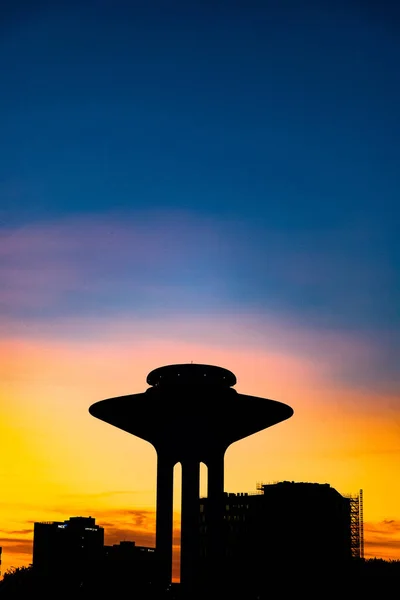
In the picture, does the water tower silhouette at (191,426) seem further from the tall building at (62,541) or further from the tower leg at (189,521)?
the tall building at (62,541)

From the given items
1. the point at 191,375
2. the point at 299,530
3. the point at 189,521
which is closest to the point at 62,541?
the point at 299,530

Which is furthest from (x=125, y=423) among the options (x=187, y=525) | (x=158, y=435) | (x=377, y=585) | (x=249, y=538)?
(x=249, y=538)

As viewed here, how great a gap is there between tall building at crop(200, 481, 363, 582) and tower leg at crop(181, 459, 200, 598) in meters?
40.8

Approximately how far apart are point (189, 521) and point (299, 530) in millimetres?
54955

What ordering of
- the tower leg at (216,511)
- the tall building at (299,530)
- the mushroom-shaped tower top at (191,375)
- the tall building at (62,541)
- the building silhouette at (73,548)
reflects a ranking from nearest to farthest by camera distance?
the mushroom-shaped tower top at (191,375)
the tower leg at (216,511)
the building silhouette at (73,548)
the tall building at (299,530)
the tall building at (62,541)

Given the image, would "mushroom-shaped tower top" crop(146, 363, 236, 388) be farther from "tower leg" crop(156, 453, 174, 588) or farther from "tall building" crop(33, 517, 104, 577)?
"tall building" crop(33, 517, 104, 577)

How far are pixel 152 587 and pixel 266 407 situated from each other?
2352 cm

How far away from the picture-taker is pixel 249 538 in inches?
5630

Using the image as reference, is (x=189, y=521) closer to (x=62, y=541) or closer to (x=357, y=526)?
(x=357, y=526)

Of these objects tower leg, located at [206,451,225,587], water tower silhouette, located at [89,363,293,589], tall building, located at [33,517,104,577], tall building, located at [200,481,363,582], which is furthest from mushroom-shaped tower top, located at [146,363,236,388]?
tall building, located at [33,517,104,577]

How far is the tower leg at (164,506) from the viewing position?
272 feet

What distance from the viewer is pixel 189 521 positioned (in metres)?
83.4

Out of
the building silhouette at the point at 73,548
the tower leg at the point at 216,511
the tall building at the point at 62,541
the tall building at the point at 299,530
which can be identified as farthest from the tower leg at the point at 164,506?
the tall building at the point at 62,541

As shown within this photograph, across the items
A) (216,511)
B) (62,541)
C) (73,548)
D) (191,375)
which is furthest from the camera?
(62,541)
